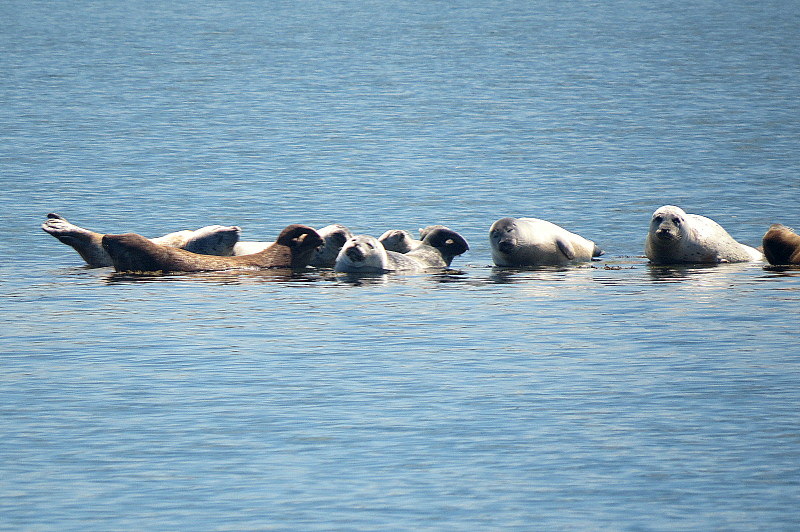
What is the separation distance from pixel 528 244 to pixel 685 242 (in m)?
1.69

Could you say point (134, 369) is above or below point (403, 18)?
below

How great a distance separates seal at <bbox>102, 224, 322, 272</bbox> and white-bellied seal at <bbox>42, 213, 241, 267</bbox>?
0.57 meters

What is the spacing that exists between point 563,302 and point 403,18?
111 metres

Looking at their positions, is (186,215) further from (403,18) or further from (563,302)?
(403,18)

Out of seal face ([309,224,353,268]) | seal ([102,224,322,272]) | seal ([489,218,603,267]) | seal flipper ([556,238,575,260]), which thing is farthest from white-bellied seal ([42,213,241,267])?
seal flipper ([556,238,575,260])

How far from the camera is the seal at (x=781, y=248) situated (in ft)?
55.6

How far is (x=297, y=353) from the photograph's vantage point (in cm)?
1218

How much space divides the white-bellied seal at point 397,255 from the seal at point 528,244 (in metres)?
0.51

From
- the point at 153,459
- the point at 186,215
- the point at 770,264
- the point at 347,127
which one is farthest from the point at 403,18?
the point at 153,459

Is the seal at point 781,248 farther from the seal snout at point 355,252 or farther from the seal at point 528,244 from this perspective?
the seal snout at point 355,252

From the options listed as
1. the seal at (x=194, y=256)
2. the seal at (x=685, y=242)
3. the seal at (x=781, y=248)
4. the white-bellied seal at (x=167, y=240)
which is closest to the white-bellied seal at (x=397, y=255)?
the seal at (x=194, y=256)

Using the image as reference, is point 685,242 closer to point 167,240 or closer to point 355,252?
point 355,252

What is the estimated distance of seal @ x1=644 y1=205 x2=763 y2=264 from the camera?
17156 mm

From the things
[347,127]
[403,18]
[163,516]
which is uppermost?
[403,18]
